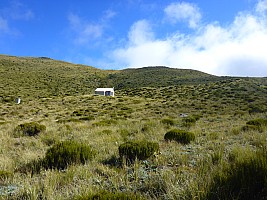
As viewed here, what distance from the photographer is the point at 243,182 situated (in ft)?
10.9

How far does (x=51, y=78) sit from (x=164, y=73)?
43.5 meters

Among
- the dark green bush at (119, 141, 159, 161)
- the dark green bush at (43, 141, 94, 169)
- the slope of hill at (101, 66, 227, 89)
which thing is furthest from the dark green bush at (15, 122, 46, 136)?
the slope of hill at (101, 66, 227, 89)

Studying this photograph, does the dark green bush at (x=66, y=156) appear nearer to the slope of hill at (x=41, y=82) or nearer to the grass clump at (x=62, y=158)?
the grass clump at (x=62, y=158)

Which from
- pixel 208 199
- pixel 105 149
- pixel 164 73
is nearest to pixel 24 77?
pixel 164 73

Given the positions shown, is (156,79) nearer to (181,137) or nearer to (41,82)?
(41,82)

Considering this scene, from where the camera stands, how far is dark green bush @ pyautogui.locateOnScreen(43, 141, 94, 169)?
5.93 metres

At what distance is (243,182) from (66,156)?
432 cm

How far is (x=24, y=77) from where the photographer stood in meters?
77.7

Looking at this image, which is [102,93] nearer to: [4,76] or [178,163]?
[4,76]

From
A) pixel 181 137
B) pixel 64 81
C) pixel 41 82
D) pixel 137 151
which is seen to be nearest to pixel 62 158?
pixel 137 151

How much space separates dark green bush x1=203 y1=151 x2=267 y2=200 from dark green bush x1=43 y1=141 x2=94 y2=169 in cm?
366

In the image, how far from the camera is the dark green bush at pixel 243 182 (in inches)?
125

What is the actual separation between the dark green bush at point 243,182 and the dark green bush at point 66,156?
366 centimetres

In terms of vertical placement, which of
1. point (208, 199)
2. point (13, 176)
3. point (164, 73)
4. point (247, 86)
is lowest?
point (13, 176)
